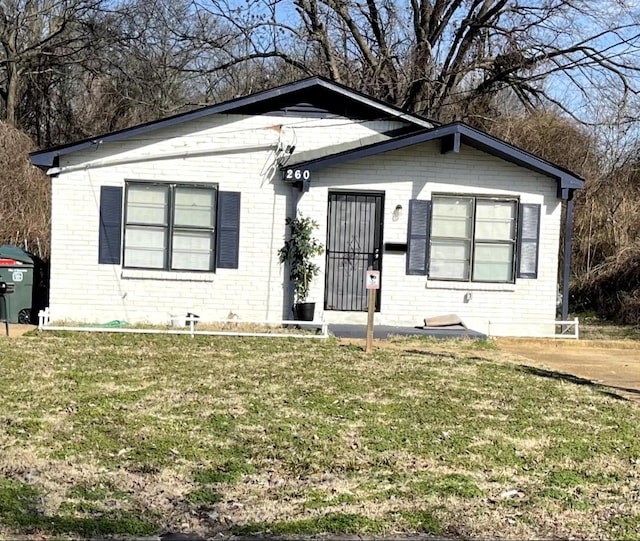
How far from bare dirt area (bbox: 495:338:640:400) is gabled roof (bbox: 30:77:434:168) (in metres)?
4.22

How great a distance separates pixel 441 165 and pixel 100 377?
714 cm

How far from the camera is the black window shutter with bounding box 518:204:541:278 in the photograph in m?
13.1

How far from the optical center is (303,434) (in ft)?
20.6

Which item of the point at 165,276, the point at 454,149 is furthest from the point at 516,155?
the point at 165,276

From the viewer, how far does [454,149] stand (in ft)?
40.5

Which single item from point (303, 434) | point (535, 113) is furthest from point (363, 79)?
point (303, 434)

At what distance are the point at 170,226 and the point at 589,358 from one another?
7.00 m

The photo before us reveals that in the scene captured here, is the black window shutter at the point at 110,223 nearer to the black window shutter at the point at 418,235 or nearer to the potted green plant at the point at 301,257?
the potted green plant at the point at 301,257

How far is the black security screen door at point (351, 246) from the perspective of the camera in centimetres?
1318

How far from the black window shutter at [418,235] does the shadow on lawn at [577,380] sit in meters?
3.34

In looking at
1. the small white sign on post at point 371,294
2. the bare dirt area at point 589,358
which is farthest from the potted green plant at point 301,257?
the bare dirt area at point 589,358

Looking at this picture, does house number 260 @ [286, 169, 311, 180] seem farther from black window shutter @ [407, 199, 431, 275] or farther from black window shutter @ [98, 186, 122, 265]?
black window shutter @ [98, 186, 122, 265]

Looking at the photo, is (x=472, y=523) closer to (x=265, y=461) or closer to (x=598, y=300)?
(x=265, y=461)

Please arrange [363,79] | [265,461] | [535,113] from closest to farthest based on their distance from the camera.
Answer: [265,461], [535,113], [363,79]
